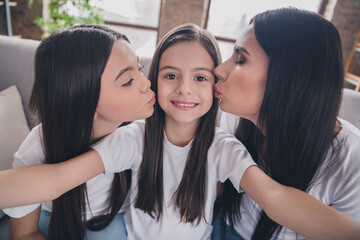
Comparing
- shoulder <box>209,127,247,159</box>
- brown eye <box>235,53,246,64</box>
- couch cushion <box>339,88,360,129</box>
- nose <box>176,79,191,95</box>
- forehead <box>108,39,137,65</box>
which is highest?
brown eye <box>235,53,246,64</box>

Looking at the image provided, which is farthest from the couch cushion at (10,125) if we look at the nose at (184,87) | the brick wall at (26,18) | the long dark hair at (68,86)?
the brick wall at (26,18)

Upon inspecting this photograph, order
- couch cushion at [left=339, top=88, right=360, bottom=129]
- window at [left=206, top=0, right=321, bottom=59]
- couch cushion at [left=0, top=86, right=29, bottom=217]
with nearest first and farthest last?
couch cushion at [left=0, top=86, right=29, bottom=217], couch cushion at [left=339, top=88, right=360, bottom=129], window at [left=206, top=0, right=321, bottom=59]

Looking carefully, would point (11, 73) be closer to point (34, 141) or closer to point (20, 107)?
point (20, 107)

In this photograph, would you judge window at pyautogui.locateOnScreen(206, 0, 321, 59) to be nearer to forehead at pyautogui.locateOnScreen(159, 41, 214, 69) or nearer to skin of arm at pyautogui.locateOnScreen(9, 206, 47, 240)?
forehead at pyautogui.locateOnScreen(159, 41, 214, 69)

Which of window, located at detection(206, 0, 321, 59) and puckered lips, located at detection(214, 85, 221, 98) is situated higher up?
window, located at detection(206, 0, 321, 59)

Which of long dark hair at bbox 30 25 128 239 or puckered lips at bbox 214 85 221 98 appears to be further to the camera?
puckered lips at bbox 214 85 221 98

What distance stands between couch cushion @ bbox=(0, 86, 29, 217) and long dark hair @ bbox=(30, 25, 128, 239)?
0.32m

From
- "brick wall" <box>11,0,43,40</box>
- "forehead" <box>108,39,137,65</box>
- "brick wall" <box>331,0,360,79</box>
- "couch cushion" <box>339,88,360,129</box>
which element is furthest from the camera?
"brick wall" <box>331,0,360,79</box>

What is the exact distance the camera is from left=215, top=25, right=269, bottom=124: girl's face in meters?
0.78

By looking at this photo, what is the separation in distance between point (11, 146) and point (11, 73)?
18.9 inches

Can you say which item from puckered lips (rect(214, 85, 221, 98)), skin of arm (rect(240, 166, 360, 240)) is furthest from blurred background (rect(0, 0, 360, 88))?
skin of arm (rect(240, 166, 360, 240))

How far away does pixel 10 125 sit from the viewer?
3.67 ft

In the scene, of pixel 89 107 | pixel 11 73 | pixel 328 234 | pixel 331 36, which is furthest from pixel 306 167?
pixel 11 73

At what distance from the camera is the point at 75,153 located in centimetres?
86
